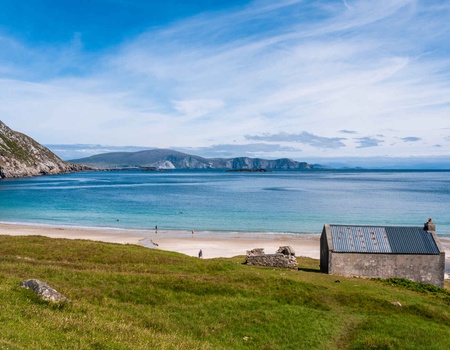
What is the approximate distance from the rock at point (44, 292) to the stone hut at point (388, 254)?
25.0 metres

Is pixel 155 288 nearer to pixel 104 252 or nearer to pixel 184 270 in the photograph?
pixel 184 270

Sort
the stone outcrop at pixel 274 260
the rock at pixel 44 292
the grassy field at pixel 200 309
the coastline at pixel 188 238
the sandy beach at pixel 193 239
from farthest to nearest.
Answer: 1. the coastline at pixel 188 238
2. the sandy beach at pixel 193 239
3. the stone outcrop at pixel 274 260
4. the rock at pixel 44 292
5. the grassy field at pixel 200 309

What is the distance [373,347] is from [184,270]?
16.0m

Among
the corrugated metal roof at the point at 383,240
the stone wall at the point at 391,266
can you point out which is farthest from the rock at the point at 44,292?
the corrugated metal roof at the point at 383,240

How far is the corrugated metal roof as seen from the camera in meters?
36.0

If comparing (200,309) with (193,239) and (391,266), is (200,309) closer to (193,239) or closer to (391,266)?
(391,266)

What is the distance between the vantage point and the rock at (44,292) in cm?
1911

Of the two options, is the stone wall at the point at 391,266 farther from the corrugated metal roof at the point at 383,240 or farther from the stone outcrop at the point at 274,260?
the stone outcrop at the point at 274,260

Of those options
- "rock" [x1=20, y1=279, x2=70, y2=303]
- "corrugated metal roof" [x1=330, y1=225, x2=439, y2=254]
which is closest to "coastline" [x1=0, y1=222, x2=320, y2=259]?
"corrugated metal roof" [x1=330, y1=225, x2=439, y2=254]

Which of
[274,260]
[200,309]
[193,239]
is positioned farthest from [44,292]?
[193,239]

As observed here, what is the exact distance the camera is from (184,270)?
102 feet

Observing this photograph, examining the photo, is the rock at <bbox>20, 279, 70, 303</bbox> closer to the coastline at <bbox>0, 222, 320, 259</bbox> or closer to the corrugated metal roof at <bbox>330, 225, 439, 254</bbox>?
the corrugated metal roof at <bbox>330, 225, 439, 254</bbox>

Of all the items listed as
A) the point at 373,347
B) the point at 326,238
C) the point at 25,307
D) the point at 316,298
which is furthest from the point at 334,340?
the point at 326,238

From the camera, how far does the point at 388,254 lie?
118ft
